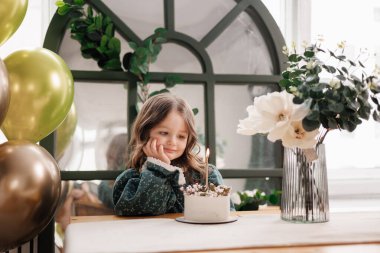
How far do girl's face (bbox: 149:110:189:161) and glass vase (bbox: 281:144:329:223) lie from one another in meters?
0.52

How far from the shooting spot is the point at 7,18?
4.83 feet

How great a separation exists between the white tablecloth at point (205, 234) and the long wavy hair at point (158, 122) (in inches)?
18.5

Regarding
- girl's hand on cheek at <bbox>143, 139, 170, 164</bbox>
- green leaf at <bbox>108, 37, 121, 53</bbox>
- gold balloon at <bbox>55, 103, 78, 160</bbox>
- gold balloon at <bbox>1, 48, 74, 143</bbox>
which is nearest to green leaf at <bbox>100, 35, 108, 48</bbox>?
green leaf at <bbox>108, 37, 121, 53</bbox>

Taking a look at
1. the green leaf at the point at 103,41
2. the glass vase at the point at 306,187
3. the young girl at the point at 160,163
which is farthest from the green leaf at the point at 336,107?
the green leaf at the point at 103,41

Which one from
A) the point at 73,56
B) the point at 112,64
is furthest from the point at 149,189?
the point at 73,56

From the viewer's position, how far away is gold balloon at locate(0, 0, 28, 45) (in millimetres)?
1454

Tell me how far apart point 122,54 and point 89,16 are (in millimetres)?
203

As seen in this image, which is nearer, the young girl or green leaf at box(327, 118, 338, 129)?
green leaf at box(327, 118, 338, 129)

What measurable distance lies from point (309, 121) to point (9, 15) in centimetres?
90

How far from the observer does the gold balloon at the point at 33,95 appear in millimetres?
1510

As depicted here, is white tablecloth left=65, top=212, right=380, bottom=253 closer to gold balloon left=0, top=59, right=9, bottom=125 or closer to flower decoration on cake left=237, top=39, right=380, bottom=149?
flower decoration on cake left=237, top=39, right=380, bottom=149

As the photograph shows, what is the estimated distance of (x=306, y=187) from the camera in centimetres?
126

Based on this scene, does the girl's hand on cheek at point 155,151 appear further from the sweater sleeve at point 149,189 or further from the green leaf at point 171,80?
the green leaf at point 171,80

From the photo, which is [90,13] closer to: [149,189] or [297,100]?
[149,189]
